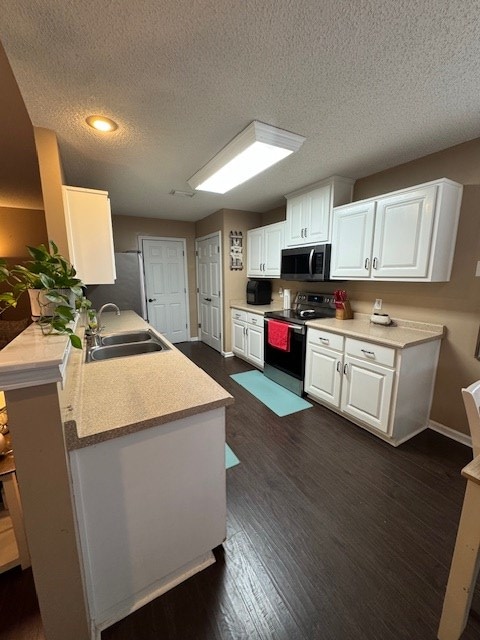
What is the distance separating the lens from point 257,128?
176 centimetres

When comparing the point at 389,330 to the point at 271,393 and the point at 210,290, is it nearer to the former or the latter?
the point at 271,393

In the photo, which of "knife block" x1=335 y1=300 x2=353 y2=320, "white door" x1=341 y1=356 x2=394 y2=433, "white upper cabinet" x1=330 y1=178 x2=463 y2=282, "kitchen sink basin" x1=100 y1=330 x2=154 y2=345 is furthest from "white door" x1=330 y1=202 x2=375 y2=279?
"kitchen sink basin" x1=100 y1=330 x2=154 y2=345

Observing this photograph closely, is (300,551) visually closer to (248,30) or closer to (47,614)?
(47,614)

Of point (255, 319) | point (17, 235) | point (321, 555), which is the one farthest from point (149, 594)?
point (17, 235)

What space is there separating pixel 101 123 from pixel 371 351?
2.60 metres

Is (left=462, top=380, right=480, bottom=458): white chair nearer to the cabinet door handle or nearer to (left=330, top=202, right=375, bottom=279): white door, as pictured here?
the cabinet door handle

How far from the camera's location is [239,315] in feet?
13.7

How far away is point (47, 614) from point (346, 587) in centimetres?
122

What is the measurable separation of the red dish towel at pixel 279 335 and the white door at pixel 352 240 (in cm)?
79

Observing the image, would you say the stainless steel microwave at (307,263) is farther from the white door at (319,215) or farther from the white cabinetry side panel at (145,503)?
the white cabinetry side panel at (145,503)

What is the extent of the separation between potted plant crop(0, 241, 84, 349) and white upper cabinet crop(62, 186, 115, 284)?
1060mm

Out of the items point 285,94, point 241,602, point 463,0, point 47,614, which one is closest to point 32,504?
point 47,614

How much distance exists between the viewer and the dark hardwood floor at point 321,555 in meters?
1.09

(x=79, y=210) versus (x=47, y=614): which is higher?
(x=79, y=210)
